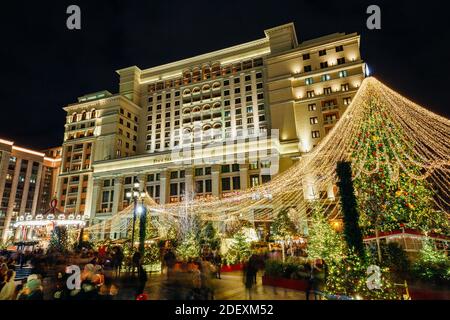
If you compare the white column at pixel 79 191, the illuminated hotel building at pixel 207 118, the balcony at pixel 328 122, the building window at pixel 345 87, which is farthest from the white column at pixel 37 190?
the building window at pixel 345 87

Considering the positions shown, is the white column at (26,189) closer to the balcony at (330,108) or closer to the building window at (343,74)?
the balcony at (330,108)

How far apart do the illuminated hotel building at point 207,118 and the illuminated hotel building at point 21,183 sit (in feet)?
59.7

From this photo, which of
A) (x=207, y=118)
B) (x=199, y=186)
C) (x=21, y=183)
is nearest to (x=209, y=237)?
(x=199, y=186)

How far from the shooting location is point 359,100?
47.9ft

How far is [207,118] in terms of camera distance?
57.2 metres

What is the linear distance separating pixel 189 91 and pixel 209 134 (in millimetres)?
12107

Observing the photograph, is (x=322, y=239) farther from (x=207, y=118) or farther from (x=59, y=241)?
(x=207, y=118)

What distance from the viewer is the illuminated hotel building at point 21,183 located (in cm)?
6625

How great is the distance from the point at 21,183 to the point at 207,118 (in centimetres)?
5133

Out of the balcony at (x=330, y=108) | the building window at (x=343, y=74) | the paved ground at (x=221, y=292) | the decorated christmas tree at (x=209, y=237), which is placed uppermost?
the building window at (x=343, y=74)

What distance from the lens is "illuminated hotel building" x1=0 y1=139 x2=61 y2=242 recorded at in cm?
6625

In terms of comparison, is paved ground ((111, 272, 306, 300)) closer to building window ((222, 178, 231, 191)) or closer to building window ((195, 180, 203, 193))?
building window ((222, 178, 231, 191))

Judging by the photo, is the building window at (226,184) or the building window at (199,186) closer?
the building window at (226,184)

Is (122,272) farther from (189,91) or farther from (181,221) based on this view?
(189,91)
